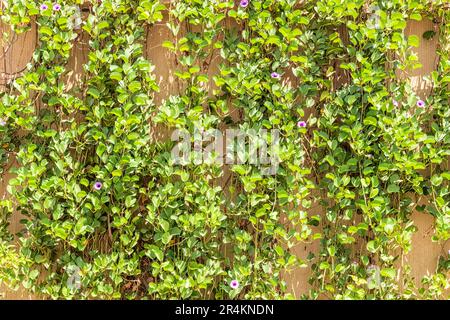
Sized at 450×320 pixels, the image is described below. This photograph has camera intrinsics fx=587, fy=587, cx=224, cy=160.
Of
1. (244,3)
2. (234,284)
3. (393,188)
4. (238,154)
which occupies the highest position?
(244,3)

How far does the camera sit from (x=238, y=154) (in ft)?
9.31

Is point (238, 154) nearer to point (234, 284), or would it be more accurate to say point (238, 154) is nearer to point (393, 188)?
point (234, 284)

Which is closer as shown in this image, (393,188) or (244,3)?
(393,188)

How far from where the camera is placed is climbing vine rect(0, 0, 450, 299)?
110 inches

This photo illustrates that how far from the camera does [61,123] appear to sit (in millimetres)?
3014

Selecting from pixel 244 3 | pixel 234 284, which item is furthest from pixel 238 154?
pixel 244 3

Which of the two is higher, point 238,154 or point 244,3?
point 244,3

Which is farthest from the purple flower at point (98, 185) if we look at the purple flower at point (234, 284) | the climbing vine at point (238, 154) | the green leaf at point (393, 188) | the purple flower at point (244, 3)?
the green leaf at point (393, 188)

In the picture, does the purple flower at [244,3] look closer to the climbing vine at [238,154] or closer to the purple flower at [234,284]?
the climbing vine at [238,154]

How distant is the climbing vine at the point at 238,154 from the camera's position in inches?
110

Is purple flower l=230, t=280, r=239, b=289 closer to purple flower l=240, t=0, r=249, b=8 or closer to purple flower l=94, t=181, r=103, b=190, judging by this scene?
purple flower l=94, t=181, r=103, b=190
